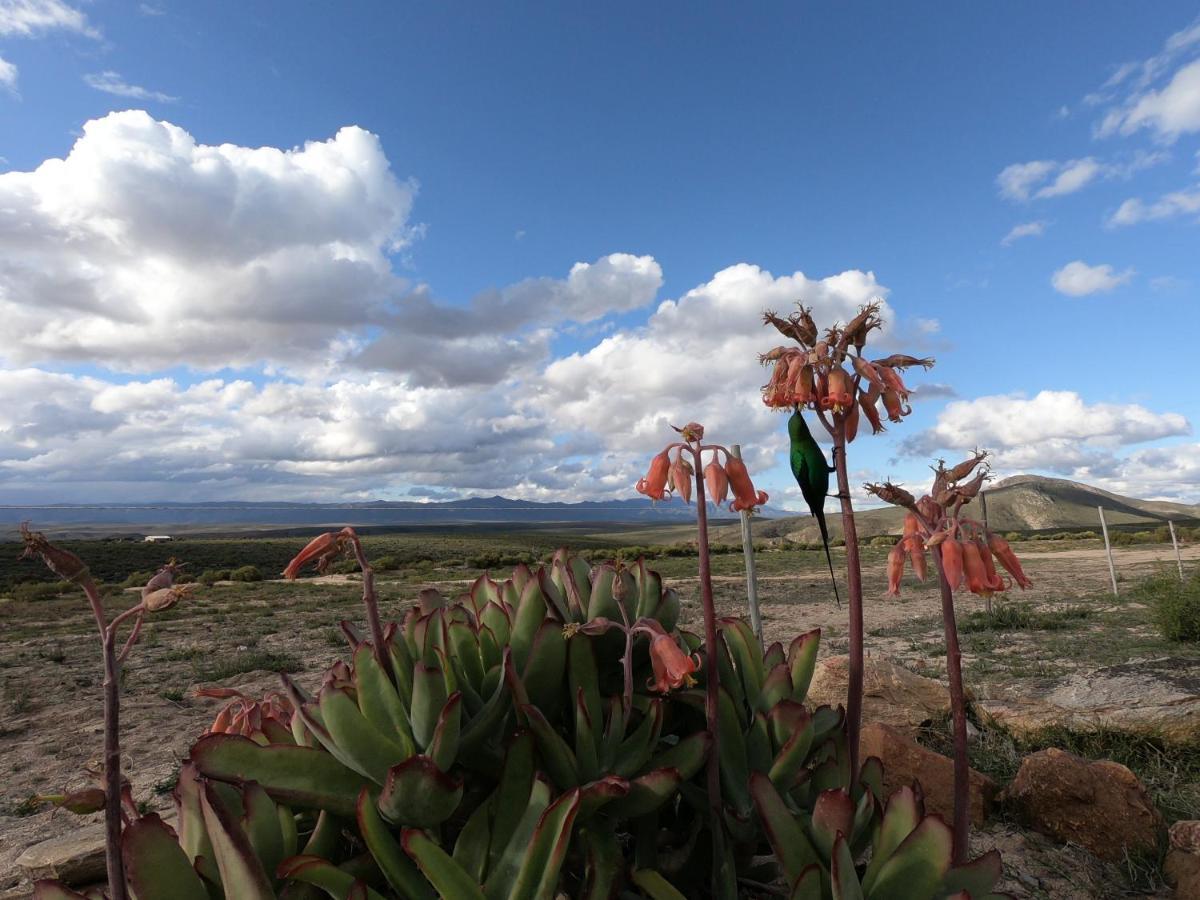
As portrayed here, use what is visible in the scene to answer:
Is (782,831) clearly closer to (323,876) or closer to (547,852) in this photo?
(547,852)

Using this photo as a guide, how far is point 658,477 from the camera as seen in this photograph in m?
2.25

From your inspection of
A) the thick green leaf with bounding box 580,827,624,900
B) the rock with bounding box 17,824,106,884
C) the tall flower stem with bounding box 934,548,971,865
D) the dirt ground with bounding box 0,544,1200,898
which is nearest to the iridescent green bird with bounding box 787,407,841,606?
the tall flower stem with bounding box 934,548,971,865

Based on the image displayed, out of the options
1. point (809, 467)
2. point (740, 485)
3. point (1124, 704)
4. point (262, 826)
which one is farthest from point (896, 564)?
point (1124, 704)

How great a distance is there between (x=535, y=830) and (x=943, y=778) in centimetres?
343

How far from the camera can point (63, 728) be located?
9203 millimetres

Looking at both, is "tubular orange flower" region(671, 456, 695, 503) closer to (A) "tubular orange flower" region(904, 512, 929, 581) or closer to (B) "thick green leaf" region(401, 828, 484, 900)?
(A) "tubular orange flower" region(904, 512, 929, 581)

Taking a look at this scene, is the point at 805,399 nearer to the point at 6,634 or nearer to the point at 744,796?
the point at 744,796

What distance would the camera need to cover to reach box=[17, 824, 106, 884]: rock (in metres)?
3.66

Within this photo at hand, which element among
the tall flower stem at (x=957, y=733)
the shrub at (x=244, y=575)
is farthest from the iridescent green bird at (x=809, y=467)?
the shrub at (x=244, y=575)

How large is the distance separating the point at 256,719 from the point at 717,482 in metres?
1.91

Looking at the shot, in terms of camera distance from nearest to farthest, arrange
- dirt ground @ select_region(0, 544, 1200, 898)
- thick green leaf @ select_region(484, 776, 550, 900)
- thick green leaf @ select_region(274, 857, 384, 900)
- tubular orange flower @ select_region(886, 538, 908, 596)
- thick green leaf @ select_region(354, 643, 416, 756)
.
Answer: thick green leaf @ select_region(274, 857, 384, 900) → thick green leaf @ select_region(484, 776, 550, 900) → thick green leaf @ select_region(354, 643, 416, 756) → tubular orange flower @ select_region(886, 538, 908, 596) → dirt ground @ select_region(0, 544, 1200, 898)

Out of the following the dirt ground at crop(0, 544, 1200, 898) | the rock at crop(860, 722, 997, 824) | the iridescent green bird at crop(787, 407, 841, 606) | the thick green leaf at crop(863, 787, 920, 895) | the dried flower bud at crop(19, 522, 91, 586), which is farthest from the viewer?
the dirt ground at crop(0, 544, 1200, 898)

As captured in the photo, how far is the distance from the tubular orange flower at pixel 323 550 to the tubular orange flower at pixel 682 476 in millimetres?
994

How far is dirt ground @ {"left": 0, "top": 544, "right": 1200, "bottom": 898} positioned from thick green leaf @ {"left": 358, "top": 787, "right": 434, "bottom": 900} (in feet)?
11.1
